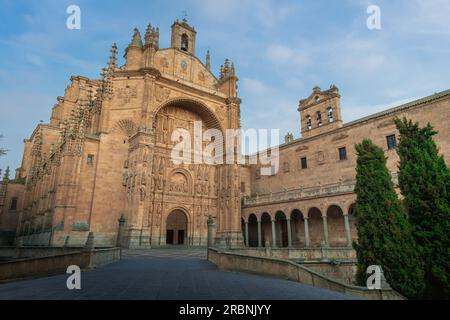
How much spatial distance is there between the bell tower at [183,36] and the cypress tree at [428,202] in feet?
91.7

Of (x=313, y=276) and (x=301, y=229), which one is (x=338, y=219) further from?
(x=313, y=276)

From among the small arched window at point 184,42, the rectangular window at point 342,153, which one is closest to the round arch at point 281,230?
the rectangular window at point 342,153

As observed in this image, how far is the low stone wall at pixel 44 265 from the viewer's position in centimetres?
939

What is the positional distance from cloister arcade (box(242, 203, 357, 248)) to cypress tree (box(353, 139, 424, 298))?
10684 millimetres

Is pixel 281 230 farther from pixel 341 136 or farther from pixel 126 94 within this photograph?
pixel 126 94

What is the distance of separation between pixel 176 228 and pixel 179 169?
6.30 m

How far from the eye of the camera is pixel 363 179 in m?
11.9

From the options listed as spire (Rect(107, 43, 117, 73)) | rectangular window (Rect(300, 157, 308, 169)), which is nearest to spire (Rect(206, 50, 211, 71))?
spire (Rect(107, 43, 117, 73))

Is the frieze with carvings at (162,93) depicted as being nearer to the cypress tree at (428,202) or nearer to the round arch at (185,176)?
the round arch at (185,176)

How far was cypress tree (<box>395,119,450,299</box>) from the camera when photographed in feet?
35.1

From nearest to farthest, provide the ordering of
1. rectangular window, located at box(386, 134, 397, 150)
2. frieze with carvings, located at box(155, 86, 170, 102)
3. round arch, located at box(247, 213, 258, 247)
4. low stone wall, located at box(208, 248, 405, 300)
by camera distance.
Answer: low stone wall, located at box(208, 248, 405, 300), rectangular window, located at box(386, 134, 397, 150), frieze with carvings, located at box(155, 86, 170, 102), round arch, located at box(247, 213, 258, 247)

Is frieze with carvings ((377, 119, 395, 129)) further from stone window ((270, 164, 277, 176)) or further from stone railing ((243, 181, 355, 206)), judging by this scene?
stone window ((270, 164, 277, 176))

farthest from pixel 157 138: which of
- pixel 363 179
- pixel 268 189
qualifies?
pixel 363 179

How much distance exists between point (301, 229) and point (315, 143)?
9.45 metres
